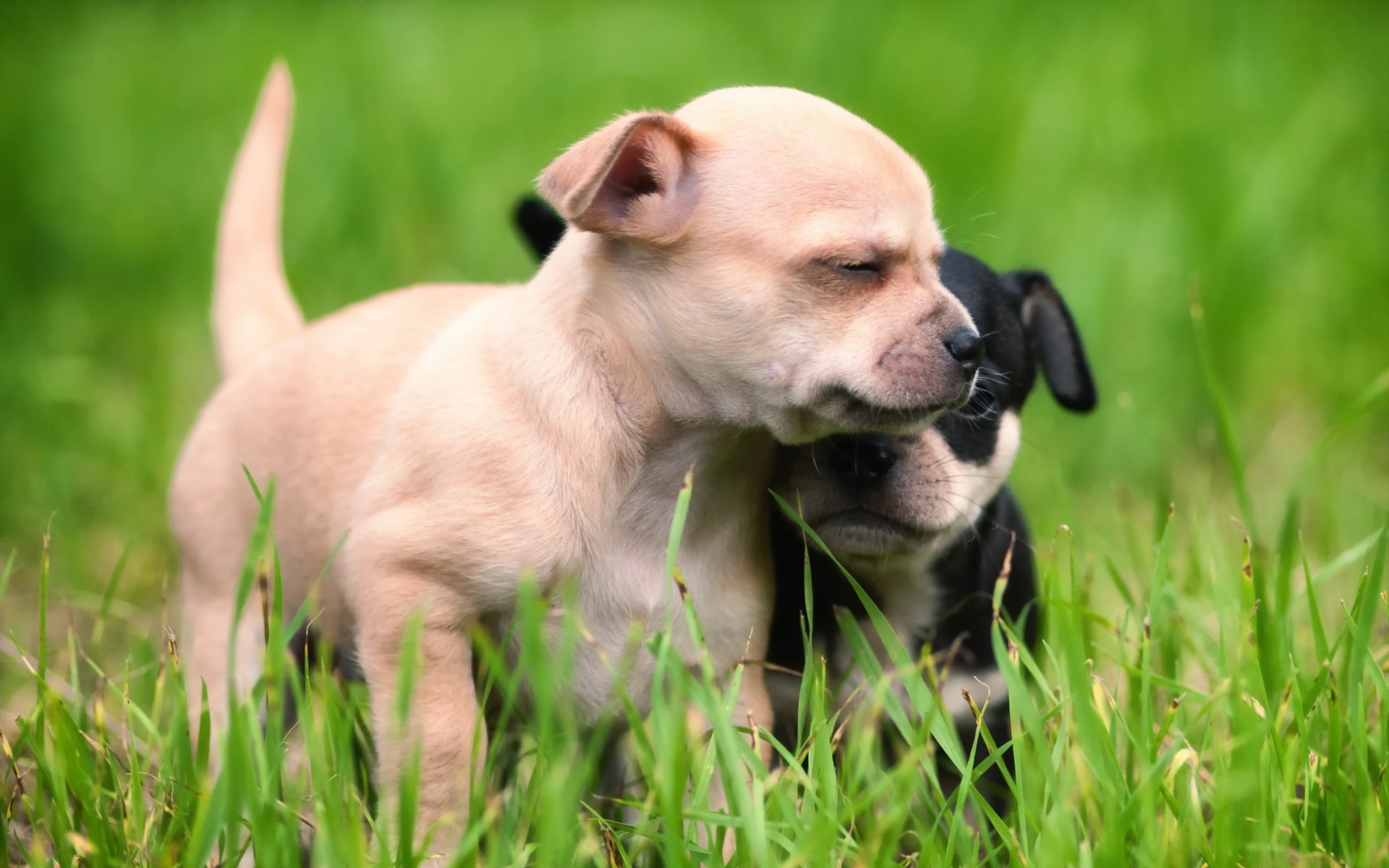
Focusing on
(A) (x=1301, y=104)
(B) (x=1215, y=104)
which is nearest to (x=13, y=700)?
(B) (x=1215, y=104)

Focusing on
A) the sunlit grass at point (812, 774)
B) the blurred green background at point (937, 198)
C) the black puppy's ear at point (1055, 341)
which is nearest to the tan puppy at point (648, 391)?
the sunlit grass at point (812, 774)

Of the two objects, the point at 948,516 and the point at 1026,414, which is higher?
the point at 948,516

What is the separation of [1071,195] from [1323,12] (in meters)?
3.15

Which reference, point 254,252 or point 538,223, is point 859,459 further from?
point 254,252

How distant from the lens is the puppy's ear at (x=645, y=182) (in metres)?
2.43

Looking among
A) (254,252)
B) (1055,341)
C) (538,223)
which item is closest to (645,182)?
(538,223)

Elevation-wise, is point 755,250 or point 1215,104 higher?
point 755,250

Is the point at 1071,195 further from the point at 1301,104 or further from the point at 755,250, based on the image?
the point at 755,250

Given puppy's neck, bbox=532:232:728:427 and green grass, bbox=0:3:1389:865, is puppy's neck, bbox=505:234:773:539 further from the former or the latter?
green grass, bbox=0:3:1389:865

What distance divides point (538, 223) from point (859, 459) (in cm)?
100

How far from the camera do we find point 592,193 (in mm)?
2352

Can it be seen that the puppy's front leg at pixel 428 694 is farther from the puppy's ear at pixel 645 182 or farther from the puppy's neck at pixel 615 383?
the puppy's ear at pixel 645 182

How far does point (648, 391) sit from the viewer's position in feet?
8.46

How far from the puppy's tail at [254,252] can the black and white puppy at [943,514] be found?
0.67 m
